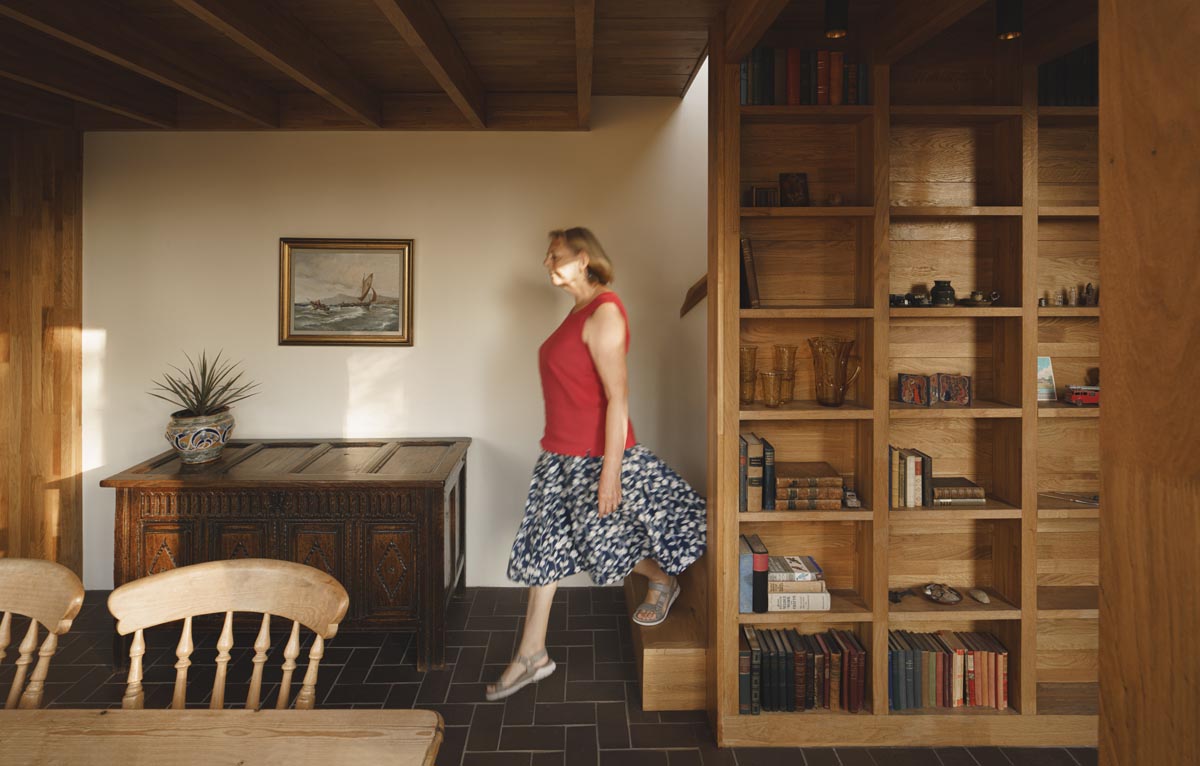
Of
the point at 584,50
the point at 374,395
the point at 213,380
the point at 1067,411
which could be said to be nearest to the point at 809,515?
the point at 1067,411

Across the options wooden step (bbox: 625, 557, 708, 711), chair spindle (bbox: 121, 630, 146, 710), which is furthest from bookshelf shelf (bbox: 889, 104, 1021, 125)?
chair spindle (bbox: 121, 630, 146, 710)

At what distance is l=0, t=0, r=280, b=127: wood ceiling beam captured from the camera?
7.87ft

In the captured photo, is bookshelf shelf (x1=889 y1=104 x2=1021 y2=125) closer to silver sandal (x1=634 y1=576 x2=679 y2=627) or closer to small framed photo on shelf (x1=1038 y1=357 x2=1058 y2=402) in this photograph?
small framed photo on shelf (x1=1038 y1=357 x2=1058 y2=402)

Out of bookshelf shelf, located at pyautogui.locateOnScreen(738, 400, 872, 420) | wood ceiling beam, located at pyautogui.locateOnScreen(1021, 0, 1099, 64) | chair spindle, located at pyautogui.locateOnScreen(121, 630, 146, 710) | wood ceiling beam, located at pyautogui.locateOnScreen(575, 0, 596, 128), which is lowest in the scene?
chair spindle, located at pyautogui.locateOnScreen(121, 630, 146, 710)

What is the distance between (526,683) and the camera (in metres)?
3.00

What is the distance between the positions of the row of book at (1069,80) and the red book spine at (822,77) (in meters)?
0.91

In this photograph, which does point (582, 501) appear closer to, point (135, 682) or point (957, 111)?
point (135, 682)

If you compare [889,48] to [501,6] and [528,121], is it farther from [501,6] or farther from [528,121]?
[528,121]

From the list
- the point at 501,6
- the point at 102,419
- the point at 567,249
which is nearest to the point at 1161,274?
the point at 567,249

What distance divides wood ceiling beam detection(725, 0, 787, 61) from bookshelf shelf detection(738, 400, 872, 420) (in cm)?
132

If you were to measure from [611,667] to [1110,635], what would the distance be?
2.73 m

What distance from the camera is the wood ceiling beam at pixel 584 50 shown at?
7.87ft

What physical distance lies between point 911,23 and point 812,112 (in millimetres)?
416

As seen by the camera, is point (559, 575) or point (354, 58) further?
point (354, 58)
